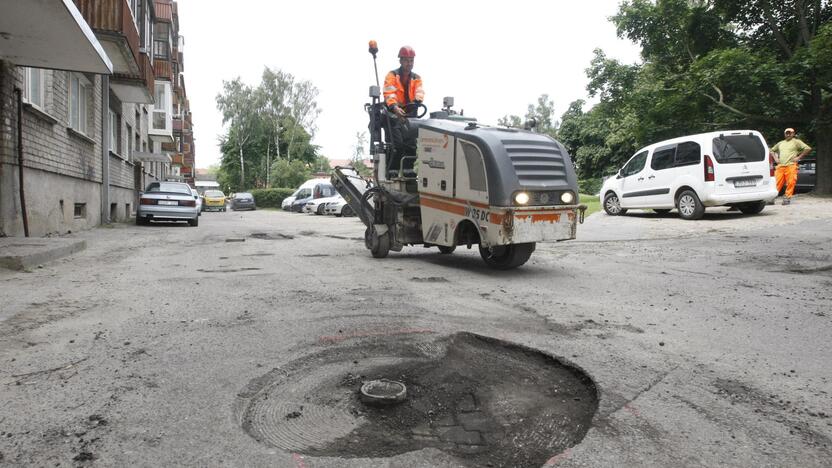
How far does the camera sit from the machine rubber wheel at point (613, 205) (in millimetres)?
15164

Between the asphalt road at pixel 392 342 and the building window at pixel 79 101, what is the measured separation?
730cm

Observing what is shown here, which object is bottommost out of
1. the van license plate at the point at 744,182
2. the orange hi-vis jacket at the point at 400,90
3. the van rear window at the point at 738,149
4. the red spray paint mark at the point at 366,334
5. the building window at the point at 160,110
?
the red spray paint mark at the point at 366,334

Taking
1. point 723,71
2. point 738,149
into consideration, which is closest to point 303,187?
point 723,71

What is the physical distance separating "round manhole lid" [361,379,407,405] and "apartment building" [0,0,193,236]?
24.3ft

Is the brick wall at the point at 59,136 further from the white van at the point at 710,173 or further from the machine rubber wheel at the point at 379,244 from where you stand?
the white van at the point at 710,173

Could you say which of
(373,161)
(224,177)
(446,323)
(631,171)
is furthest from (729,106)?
(224,177)

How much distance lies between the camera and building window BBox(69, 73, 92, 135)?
13.7m

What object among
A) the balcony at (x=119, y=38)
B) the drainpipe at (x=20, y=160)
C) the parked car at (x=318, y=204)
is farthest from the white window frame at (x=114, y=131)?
the parked car at (x=318, y=204)

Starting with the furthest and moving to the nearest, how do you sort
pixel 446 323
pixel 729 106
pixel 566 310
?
pixel 729 106 < pixel 566 310 < pixel 446 323

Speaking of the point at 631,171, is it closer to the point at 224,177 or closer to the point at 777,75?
the point at 777,75

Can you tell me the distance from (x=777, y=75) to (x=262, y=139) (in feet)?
176

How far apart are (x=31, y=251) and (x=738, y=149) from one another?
1289 cm

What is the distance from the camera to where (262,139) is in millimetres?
61719

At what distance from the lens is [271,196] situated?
50.5m
